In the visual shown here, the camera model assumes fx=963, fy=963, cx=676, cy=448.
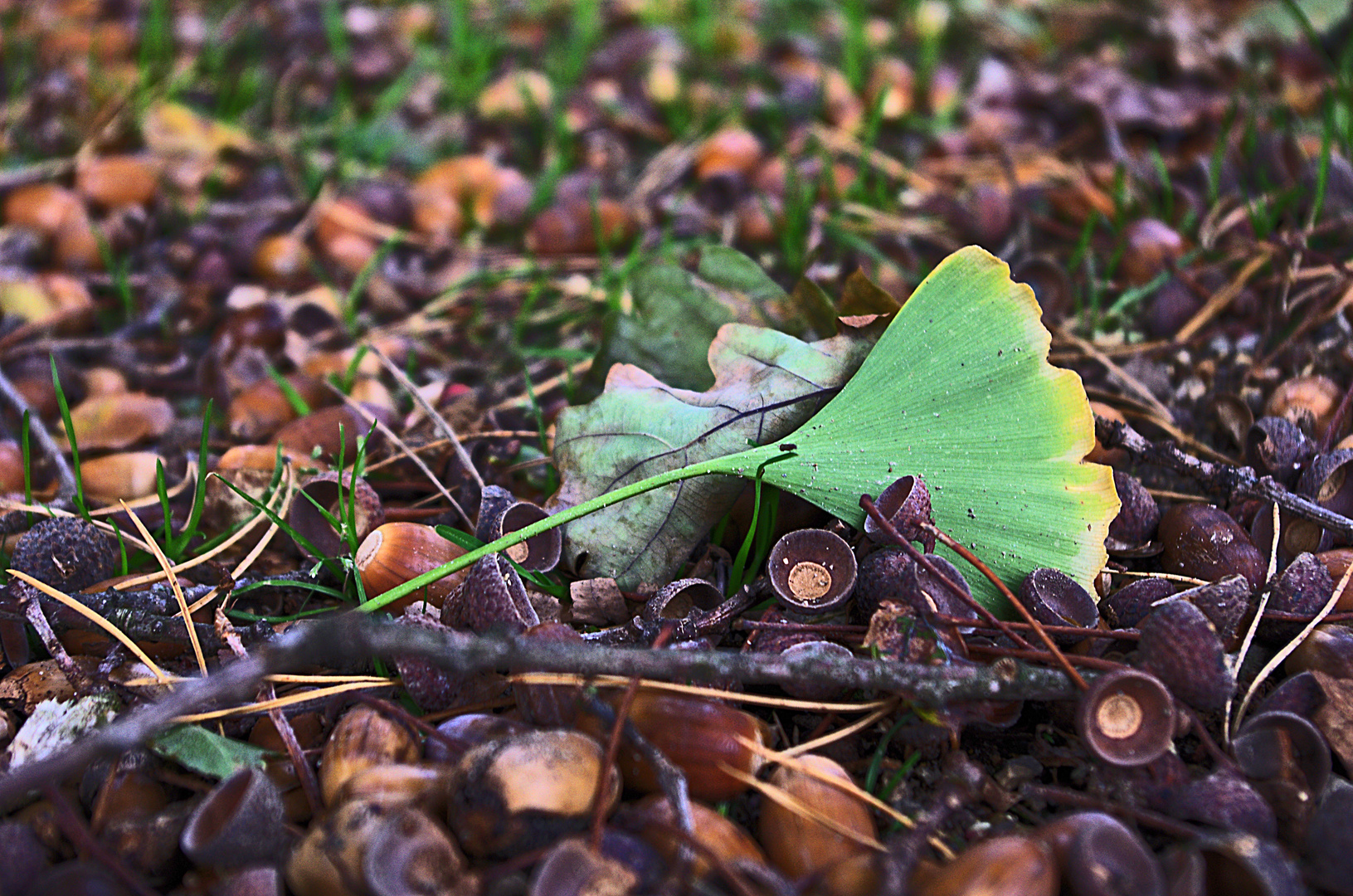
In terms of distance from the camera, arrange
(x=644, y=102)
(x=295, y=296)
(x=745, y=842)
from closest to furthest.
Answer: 1. (x=745, y=842)
2. (x=295, y=296)
3. (x=644, y=102)

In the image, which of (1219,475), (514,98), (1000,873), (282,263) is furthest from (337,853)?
(514,98)

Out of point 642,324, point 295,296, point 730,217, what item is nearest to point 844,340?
point 642,324

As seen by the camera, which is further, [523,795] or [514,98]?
[514,98]

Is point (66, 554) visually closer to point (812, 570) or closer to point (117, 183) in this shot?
point (812, 570)

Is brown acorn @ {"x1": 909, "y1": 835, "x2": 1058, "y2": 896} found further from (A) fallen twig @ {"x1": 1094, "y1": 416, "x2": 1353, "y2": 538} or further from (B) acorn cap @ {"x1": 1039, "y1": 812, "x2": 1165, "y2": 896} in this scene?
(A) fallen twig @ {"x1": 1094, "y1": 416, "x2": 1353, "y2": 538}

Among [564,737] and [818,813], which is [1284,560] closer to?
[818,813]

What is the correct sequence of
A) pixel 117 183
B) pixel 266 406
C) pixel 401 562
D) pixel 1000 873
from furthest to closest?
pixel 117 183 < pixel 266 406 < pixel 401 562 < pixel 1000 873
